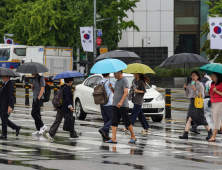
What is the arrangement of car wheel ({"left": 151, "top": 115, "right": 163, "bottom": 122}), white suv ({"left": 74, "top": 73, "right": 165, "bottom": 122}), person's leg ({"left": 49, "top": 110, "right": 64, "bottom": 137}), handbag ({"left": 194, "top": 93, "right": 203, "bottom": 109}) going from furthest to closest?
car wheel ({"left": 151, "top": 115, "right": 163, "bottom": 122}) → white suv ({"left": 74, "top": 73, "right": 165, "bottom": 122}) → handbag ({"left": 194, "top": 93, "right": 203, "bottom": 109}) → person's leg ({"left": 49, "top": 110, "right": 64, "bottom": 137})

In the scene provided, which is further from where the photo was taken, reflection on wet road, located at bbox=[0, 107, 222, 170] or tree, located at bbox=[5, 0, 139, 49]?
tree, located at bbox=[5, 0, 139, 49]

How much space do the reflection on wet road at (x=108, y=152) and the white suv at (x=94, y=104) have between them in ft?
7.56

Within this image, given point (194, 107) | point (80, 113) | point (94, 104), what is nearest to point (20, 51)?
point (80, 113)

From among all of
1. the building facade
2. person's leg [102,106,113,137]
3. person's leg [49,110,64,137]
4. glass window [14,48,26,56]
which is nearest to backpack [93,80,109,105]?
person's leg [102,106,113,137]

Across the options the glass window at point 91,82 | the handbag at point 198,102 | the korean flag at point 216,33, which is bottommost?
the handbag at point 198,102

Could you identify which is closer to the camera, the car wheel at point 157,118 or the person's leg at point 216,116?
the person's leg at point 216,116

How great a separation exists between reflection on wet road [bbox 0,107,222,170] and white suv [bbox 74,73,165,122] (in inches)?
90.7

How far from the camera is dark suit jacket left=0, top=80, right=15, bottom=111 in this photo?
459 inches

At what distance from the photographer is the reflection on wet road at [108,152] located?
7938mm

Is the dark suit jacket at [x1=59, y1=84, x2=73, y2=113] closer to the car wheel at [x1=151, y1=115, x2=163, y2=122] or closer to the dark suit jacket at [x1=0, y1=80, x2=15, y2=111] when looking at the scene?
the dark suit jacket at [x1=0, y1=80, x2=15, y2=111]

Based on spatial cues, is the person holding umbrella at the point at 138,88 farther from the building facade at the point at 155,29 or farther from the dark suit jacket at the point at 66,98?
the building facade at the point at 155,29

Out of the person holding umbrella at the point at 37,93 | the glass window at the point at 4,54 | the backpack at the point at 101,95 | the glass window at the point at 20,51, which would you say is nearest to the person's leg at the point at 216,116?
Answer: the backpack at the point at 101,95

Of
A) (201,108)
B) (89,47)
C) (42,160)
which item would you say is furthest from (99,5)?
(42,160)

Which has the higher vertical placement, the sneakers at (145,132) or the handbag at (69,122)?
the handbag at (69,122)
